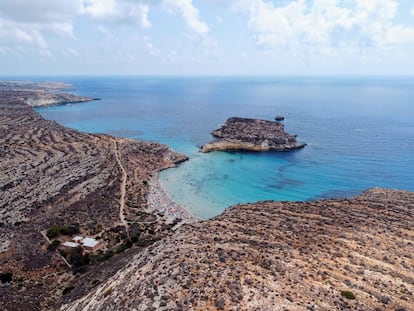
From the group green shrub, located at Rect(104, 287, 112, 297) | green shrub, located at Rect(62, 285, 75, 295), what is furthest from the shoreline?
green shrub, located at Rect(104, 287, 112, 297)

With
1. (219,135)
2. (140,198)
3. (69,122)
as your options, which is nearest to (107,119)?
(69,122)

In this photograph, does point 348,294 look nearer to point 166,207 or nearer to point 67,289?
point 67,289

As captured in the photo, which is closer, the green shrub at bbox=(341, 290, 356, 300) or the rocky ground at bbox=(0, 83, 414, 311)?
the green shrub at bbox=(341, 290, 356, 300)

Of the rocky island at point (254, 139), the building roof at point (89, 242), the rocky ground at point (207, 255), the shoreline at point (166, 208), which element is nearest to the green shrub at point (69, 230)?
the rocky ground at point (207, 255)

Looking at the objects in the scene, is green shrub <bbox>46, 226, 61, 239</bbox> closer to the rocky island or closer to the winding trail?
the winding trail

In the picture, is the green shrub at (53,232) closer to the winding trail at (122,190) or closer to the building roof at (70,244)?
the building roof at (70,244)

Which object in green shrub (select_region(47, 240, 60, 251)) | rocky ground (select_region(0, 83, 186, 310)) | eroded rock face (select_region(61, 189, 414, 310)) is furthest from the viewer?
green shrub (select_region(47, 240, 60, 251))

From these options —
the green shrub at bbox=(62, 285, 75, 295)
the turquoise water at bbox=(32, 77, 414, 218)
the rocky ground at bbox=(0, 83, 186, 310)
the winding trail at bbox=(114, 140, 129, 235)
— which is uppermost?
the green shrub at bbox=(62, 285, 75, 295)

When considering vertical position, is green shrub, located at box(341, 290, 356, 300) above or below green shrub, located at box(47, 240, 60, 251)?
above

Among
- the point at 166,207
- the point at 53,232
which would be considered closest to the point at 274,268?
the point at 53,232
